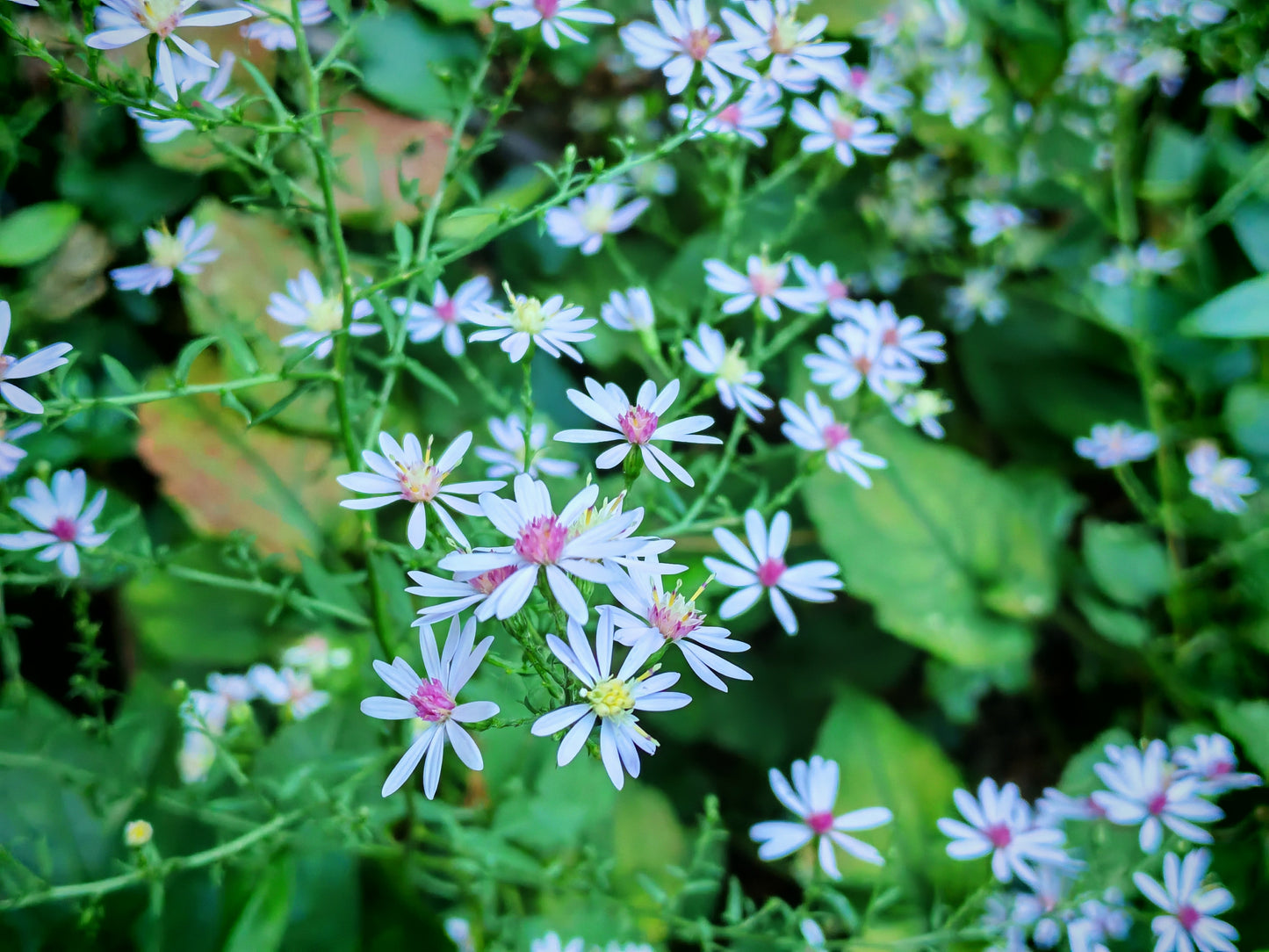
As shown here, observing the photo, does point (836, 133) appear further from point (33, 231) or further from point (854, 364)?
point (33, 231)

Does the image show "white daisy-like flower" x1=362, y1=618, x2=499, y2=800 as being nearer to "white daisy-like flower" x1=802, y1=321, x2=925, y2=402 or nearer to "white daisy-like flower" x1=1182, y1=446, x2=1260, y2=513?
"white daisy-like flower" x1=802, y1=321, x2=925, y2=402

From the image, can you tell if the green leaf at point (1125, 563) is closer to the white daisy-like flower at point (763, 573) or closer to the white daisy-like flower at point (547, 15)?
the white daisy-like flower at point (763, 573)

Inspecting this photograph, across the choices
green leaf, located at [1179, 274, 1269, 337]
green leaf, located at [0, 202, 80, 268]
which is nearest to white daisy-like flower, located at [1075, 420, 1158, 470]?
green leaf, located at [1179, 274, 1269, 337]

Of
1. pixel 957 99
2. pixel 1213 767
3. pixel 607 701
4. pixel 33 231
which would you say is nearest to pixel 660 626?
pixel 607 701

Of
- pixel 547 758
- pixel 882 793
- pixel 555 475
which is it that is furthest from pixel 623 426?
pixel 882 793

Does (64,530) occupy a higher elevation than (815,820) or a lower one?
higher
